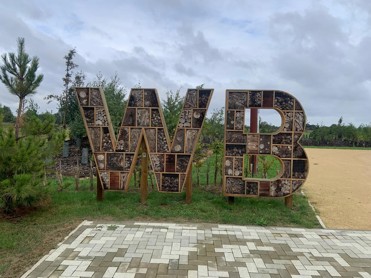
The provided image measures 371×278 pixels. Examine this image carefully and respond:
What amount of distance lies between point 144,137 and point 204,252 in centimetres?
318

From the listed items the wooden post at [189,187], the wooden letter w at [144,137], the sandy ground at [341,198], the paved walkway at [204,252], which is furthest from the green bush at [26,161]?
the sandy ground at [341,198]

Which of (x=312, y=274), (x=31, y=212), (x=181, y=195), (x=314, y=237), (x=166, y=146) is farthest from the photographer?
(x=181, y=195)

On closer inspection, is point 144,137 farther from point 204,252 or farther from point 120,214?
point 204,252

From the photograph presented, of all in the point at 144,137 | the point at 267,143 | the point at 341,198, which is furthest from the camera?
the point at 341,198

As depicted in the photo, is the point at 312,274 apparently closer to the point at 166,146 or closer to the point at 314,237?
the point at 314,237

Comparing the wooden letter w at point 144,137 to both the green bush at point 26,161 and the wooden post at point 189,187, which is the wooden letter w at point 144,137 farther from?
the green bush at point 26,161

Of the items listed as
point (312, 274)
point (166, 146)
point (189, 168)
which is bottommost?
point (312, 274)

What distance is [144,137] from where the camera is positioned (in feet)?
23.8

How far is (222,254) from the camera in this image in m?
4.82

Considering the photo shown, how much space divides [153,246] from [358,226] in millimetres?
4208

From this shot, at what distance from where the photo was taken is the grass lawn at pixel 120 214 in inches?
206

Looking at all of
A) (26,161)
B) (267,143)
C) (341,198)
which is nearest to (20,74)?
(26,161)

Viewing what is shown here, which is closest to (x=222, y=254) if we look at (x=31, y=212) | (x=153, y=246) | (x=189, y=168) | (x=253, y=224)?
(x=153, y=246)

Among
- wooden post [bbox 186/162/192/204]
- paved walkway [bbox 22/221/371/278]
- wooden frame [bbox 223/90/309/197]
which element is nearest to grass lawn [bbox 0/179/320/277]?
wooden post [bbox 186/162/192/204]
